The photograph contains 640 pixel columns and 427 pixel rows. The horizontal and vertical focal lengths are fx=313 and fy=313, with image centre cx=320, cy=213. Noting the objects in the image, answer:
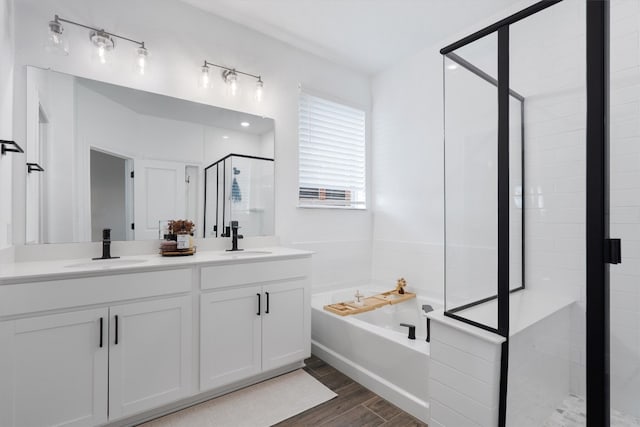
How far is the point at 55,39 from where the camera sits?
1.93 m

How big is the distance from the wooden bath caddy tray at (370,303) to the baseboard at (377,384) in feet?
1.05

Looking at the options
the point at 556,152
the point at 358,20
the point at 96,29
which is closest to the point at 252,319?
the point at 556,152

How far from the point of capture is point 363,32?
2.86m

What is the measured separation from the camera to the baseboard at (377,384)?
1.86 m

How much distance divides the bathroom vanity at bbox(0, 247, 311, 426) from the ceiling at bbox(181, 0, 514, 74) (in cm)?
200

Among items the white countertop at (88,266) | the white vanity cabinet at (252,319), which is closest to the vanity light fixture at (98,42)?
the white countertop at (88,266)

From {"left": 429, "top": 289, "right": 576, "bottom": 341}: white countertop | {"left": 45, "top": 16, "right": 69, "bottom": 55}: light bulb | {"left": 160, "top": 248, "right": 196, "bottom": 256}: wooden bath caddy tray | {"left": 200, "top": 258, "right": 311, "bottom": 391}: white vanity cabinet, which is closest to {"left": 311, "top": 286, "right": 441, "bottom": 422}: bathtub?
{"left": 200, "top": 258, "right": 311, "bottom": 391}: white vanity cabinet

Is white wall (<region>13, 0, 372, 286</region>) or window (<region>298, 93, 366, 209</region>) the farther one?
window (<region>298, 93, 366, 209</region>)

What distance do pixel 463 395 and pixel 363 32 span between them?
2.88m

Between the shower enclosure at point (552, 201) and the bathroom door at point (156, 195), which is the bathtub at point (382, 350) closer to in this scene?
the shower enclosure at point (552, 201)

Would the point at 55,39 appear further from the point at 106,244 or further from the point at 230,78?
the point at 106,244

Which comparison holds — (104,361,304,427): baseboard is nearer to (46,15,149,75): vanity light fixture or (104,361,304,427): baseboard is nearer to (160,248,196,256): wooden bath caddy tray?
(160,248,196,256): wooden bath caddy tray

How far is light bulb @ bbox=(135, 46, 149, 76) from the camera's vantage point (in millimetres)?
2234

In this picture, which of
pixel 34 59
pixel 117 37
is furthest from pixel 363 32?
pixel 34 59
